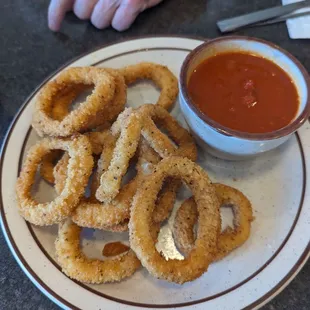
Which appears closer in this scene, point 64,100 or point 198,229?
point 198,229

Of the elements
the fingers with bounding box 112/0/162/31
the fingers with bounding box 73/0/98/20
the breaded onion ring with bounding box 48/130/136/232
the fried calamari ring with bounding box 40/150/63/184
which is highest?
the fingers with bounding box 73/0/98/20

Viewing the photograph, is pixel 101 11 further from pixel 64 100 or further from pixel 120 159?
pixel 120 159

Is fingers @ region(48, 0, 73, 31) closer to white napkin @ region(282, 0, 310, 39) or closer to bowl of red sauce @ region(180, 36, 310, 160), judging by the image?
bowl of red sauce @ region(180, 36, 310, 160)

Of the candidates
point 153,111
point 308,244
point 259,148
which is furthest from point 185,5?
point 308,244

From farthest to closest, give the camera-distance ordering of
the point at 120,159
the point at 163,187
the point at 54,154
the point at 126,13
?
1. the point at 126,13
2. the point at 54,154
3. the point at 163,187
4. the point at 120,159

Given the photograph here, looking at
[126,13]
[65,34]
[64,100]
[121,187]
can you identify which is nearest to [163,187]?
[121,187]

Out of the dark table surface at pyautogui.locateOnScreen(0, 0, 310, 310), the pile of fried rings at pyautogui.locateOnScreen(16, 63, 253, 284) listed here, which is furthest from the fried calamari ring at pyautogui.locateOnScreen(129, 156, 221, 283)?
the dark table surface at pyautogui.locateOnScreen(0, 0, 310, 310)

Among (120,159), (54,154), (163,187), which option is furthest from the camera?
(54,154)
